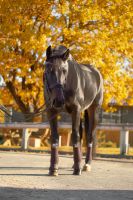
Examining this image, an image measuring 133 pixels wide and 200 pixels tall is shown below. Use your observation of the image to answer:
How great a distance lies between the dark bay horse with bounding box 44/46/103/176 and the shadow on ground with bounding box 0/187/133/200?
198 centimetres

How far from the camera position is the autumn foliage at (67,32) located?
1936cm

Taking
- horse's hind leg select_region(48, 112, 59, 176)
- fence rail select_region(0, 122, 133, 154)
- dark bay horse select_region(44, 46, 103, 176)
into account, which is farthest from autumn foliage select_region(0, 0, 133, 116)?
horse's hind leg select_region(48, 112, 59, 176)

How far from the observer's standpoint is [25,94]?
76.0 feet

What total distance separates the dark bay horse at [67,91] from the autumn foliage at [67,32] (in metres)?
9.37

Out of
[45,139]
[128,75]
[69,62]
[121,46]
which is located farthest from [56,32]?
[69,62]

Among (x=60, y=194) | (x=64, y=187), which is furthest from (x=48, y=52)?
(x=60, y=194)

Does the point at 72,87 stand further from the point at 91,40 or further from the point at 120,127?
the point at 91,40

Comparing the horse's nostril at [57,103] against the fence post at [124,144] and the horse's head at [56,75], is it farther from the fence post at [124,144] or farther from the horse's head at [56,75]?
the fence post at [124,144]

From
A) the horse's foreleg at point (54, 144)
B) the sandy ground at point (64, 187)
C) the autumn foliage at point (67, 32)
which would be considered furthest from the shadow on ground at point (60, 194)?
the autumn foliage at point (67, 32)

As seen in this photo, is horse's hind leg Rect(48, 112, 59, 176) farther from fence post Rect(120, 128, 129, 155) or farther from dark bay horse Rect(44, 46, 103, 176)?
Answer: fence post Rect(120, 128, 129, 155)

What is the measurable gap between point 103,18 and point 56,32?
218 centimetres

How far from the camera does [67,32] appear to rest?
19672 millimetres

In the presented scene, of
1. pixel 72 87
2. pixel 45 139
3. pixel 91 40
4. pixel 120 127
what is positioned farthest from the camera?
pixel 45 139

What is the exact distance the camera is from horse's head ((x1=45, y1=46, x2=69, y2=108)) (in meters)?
8.09
